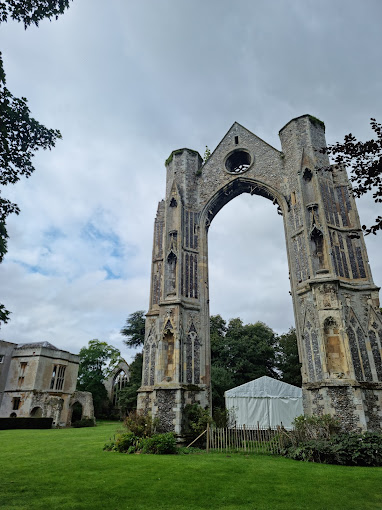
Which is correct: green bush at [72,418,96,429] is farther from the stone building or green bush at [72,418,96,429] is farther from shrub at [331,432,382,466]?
shrub at [331,432,382,466]

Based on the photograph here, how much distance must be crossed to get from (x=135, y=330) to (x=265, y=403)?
71.8 feet

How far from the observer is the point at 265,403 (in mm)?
20531

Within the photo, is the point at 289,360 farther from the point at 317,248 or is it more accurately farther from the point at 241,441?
the point at 241,441

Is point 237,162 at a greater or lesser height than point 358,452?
greater

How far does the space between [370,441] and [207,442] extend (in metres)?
5.17

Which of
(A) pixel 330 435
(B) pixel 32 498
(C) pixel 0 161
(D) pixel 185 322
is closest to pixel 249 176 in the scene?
(D) pixel 185 322

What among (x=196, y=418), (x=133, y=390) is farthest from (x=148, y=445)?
(x=133, y=390)

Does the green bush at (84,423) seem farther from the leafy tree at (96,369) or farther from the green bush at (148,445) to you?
the green bush at (148,445)

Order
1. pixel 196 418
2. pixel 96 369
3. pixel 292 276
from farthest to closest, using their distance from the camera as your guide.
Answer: pixel 96 369 → pixel 292 276 → pixel 196 418

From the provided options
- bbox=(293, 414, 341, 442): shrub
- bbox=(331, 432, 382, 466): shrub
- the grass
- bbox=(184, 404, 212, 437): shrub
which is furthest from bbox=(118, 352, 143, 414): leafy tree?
bbox=(331, 432, 382, 466): shrub

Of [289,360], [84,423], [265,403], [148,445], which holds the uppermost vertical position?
[289,360]

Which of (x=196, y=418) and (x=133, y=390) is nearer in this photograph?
(x=196, y=418)

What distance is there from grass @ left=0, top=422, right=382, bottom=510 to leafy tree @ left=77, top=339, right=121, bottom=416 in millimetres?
34708

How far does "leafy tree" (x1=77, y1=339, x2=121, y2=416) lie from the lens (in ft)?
140
